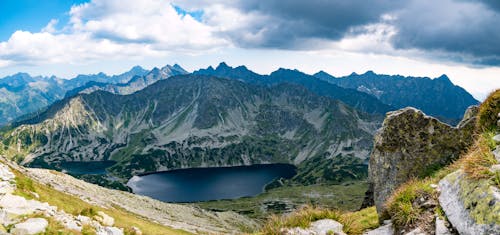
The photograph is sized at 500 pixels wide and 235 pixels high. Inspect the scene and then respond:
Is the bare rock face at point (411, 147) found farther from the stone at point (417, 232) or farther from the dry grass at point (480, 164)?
the dry grass at point (480, 164)

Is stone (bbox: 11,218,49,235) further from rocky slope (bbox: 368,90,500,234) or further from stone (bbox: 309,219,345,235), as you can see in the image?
rocky slope (bbox: 368,90,500,234)

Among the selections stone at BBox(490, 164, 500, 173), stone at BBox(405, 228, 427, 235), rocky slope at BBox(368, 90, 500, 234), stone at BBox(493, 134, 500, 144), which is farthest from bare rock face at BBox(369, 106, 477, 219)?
stone at BBox(490, 164, 500, 173)

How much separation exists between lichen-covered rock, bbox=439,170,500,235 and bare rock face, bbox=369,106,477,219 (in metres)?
7.69

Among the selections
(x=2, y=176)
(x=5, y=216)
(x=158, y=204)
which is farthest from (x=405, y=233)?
(x=158, y=204)

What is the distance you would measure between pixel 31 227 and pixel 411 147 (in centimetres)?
2539

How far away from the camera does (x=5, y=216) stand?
85.5 ft

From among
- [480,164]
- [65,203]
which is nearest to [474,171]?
[480,164]

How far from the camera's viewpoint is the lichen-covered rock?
867 cm

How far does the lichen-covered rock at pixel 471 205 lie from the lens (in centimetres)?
867

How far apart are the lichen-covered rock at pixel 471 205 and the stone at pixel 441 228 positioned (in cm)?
31

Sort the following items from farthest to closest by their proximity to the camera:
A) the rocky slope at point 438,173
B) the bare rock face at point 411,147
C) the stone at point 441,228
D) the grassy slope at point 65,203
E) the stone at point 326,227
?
the grassy slope at point 65,203, the bare rock face at point 411,147, the stone at point 326,227, the stone at point 441,228, the rocky slope at point 438,173

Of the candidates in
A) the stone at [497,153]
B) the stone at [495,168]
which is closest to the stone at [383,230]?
the stone at [497,153]

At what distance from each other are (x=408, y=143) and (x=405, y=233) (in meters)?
8.62

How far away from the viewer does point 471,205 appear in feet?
31.7
